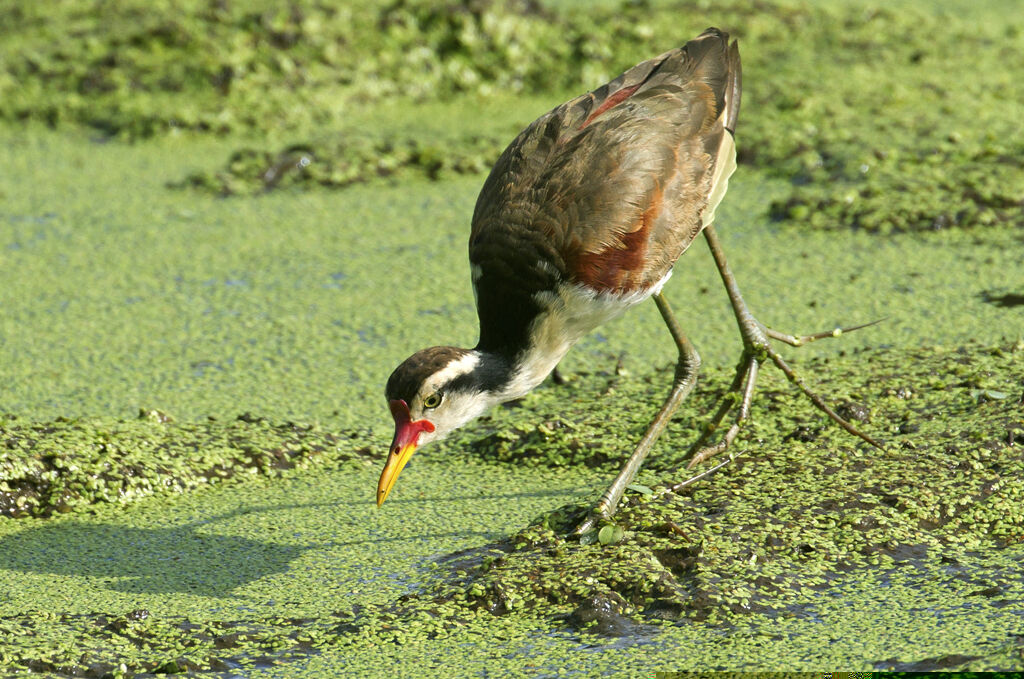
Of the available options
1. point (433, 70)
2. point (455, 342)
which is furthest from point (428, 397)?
point (433, 70)

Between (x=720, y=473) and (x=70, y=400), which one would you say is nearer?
(x=720, y=473)

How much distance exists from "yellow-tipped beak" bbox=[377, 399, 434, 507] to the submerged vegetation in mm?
3366

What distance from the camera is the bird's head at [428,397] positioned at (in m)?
3.56

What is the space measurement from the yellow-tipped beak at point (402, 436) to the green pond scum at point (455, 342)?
0.25 meters

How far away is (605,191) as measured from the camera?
369cm

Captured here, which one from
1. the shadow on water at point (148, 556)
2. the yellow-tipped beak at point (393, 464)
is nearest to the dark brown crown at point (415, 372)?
the yellow-tipped beak at point (393, 464)

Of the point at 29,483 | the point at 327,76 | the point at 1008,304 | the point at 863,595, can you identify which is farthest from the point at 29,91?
the point at 863,595

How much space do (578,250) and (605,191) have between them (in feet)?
0.73

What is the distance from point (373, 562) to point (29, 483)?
117 cm

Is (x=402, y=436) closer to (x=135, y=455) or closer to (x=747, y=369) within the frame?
(x=135, y=455)

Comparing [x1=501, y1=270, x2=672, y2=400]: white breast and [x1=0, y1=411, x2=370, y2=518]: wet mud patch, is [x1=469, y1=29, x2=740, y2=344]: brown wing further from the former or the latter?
[x1=0, y1=411, x2=370, y2=518]: wet mud patch

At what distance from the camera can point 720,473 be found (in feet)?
12.6

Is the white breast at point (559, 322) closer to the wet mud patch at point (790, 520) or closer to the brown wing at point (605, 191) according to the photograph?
the brown wing at point (605, 191)

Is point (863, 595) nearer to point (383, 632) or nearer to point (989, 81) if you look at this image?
point (383, 632)
